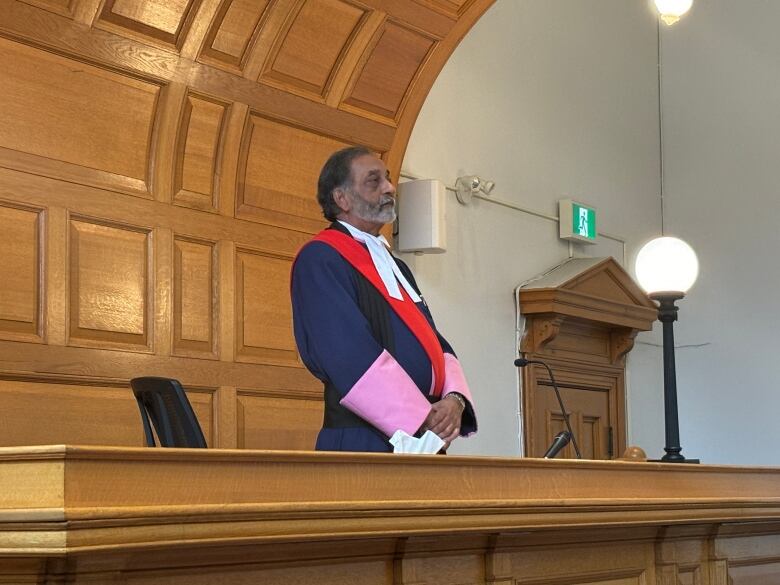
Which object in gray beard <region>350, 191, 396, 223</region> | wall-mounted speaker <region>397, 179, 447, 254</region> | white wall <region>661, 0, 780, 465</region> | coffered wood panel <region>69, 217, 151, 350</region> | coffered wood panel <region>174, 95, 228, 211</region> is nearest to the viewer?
gray beard <region>350, 191, 396, 223</region>

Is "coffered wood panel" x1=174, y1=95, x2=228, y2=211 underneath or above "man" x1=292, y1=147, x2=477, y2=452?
above

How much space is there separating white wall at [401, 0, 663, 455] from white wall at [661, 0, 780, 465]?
0.21m

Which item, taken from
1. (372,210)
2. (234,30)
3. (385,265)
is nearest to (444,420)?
(385,265)

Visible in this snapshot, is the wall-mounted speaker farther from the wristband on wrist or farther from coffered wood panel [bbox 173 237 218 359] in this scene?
the wristband on wrist

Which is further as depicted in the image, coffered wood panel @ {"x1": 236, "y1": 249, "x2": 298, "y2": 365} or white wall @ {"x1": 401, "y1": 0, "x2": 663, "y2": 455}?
white wall @ {"x1": 401, "y1": 0, "x2": 663, "y2": 455}

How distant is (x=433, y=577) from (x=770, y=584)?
166 centimetres

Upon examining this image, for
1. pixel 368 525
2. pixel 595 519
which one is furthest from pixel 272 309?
pixel 368 525

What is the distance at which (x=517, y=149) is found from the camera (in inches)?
271

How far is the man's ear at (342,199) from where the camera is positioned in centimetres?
328

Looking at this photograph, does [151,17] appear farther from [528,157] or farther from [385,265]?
[528,157]

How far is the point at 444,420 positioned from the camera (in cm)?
290

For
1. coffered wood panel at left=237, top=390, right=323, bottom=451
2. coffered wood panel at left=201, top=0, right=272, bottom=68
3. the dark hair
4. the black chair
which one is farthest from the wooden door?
the black chair

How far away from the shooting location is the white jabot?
10.1 ft

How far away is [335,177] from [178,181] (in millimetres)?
1533
